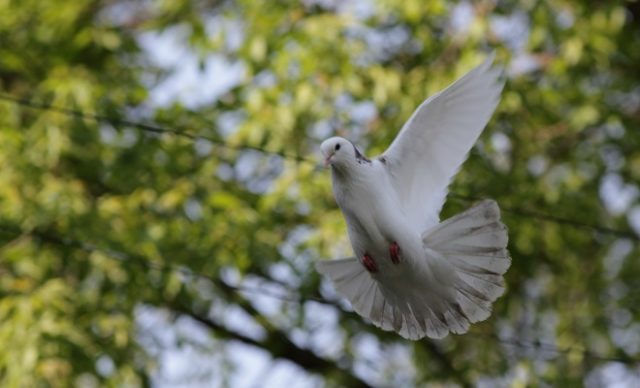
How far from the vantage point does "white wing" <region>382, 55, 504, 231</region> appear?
4070mm

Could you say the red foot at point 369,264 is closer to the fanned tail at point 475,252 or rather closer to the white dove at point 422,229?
the white dove at point 422,229

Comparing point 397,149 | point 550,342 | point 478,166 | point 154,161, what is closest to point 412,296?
point 397,149

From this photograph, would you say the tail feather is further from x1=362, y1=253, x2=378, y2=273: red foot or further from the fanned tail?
x1=362, y1=253, x2=378, y2=273: red foot

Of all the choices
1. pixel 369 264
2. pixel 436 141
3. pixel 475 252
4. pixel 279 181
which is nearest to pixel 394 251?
pixel 369 264

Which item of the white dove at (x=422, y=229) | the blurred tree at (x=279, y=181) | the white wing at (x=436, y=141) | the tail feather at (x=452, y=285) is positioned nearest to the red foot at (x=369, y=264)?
the white dove at (x=422, y=229)

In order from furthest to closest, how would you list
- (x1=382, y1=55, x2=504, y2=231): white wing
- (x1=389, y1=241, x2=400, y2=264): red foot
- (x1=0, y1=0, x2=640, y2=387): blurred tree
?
(x1=0, y1=0, x2=640, y2=387): blurred tree < (x1=382, y1=55, x2=504, y2=231): white wing < (x1=389, y1=241, x2=400, y2=264): red foot

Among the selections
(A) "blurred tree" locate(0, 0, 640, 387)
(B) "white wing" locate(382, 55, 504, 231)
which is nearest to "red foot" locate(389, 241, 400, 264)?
(B) "white wing" locate(382, 55, 504, 231)

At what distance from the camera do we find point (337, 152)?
377cm

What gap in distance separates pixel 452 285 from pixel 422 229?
22 cm

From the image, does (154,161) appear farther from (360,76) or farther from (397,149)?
(397,149)

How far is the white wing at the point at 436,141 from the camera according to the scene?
4.07 meters

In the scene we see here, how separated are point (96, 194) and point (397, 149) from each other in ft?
13.9

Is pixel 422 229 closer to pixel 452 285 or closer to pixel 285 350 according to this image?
pixel 452 285

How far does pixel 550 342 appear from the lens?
8.25 metres
